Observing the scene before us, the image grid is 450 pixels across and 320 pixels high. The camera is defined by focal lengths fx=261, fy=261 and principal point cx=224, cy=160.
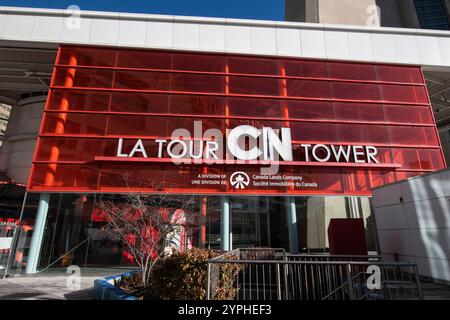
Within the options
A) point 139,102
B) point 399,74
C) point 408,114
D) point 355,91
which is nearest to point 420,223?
point 355,91

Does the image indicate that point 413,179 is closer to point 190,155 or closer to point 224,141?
point 224,141

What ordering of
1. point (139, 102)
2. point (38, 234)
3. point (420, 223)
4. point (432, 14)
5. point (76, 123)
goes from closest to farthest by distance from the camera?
point (420, 223)
point (38, 234)
point (76, 123)
point (139, 102)
point (432, 14)

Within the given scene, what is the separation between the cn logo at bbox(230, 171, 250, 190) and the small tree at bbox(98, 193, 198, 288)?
316cm

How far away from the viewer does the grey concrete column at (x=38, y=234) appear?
48.0ft

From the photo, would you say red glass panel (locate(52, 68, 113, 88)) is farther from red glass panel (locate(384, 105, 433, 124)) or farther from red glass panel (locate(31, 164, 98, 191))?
red glass panel (locate(384, 105, 433, 124))

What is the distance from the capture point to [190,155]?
664 inches

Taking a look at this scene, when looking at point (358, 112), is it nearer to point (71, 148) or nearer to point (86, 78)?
point (86, 78)

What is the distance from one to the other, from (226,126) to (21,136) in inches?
1112

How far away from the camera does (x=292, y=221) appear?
17.2 m

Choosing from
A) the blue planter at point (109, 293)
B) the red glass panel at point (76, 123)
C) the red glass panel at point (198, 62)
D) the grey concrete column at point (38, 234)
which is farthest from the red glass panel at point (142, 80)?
the blue planter at point (109, 293)

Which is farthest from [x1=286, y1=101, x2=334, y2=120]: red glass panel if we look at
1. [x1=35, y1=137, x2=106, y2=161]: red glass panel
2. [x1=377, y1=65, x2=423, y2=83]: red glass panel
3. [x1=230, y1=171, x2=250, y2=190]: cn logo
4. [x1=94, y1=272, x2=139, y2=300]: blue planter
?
[x1=94, y1=272, x2=139, y2=300]: blue planter

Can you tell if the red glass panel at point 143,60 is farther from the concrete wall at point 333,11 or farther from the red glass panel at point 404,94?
the concrete wall at point 333,11

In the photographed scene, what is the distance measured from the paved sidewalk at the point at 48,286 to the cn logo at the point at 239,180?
847 cm

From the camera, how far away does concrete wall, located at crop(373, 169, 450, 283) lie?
9344mm
